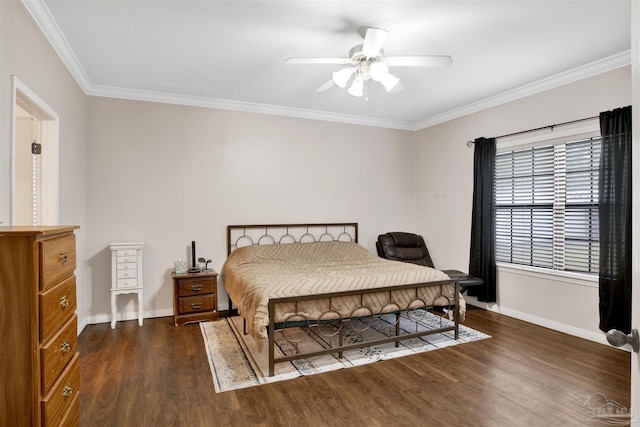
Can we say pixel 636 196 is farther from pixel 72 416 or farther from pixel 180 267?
pixel 180 267

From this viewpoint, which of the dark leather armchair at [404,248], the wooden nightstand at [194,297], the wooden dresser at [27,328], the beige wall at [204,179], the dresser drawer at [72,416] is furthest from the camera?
the dark leather armchair at [404,248]

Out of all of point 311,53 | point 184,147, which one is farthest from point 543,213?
point 184,147

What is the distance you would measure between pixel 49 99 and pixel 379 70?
2701 mm

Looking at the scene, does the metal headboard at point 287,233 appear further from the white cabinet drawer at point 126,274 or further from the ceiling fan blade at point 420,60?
the ceiling fan blade at point 420,60

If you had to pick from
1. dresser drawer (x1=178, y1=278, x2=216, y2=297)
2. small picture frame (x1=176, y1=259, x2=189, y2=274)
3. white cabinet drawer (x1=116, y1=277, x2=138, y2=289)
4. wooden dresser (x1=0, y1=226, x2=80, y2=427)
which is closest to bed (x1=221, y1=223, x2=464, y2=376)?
dresser drawer (x1=178, y1=278, x2=216, y2=297)

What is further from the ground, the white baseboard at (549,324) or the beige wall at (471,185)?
the beige wall at (471,185)

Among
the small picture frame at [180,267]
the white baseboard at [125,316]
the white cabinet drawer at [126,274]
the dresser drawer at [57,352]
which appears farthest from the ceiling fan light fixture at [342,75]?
the white baseboard at [125,316]

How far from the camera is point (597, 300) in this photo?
11.4 ft

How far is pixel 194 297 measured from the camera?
408 centimetres

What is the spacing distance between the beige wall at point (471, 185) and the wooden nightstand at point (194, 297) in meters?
3.40

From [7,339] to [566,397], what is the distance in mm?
3240

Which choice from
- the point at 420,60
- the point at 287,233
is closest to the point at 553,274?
the point at 420,60

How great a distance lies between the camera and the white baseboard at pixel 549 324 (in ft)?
11.4

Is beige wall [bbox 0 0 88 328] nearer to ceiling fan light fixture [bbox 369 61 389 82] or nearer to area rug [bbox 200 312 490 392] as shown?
area rug [bbox 200 312 490 392]
